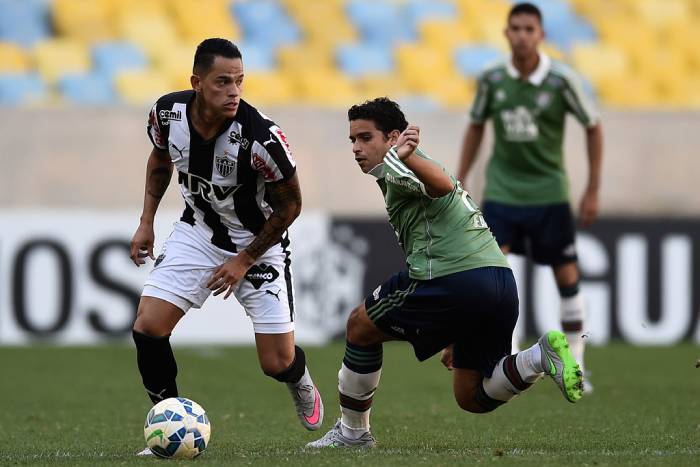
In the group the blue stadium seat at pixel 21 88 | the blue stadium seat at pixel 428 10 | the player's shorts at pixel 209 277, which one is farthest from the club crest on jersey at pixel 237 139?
the blue stadium seat at pixel 428 10

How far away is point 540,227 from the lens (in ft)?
28.1

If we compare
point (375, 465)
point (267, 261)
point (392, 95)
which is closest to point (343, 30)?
point (392, 95)

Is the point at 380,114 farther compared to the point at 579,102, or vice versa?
the point at 579,102

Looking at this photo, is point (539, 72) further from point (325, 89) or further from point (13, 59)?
point (13, 59)

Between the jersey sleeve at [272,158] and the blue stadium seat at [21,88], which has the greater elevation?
the blue stadium seat at [21,88]

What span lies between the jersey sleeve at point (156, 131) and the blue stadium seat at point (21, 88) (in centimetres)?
879

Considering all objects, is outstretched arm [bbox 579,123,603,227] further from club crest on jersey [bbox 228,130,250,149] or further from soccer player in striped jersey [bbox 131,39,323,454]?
club crest on jersey [bbox 228,130,250,149]

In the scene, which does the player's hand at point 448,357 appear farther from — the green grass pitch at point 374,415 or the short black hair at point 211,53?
the short black hair at point 211,53

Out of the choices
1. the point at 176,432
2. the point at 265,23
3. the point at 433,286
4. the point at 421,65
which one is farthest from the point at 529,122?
the point at 265,23

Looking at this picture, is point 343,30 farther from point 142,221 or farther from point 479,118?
point 142,221

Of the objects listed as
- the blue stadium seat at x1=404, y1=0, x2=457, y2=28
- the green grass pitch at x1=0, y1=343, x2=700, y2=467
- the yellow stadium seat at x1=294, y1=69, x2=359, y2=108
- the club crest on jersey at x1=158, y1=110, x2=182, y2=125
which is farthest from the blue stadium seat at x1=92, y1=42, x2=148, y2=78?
the club crest on jersey at x1=158, y1=110, x2=182, y2=125

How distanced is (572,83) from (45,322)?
19.8ft

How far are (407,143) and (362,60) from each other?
10.9 meters

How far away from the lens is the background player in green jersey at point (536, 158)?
27.9ft
